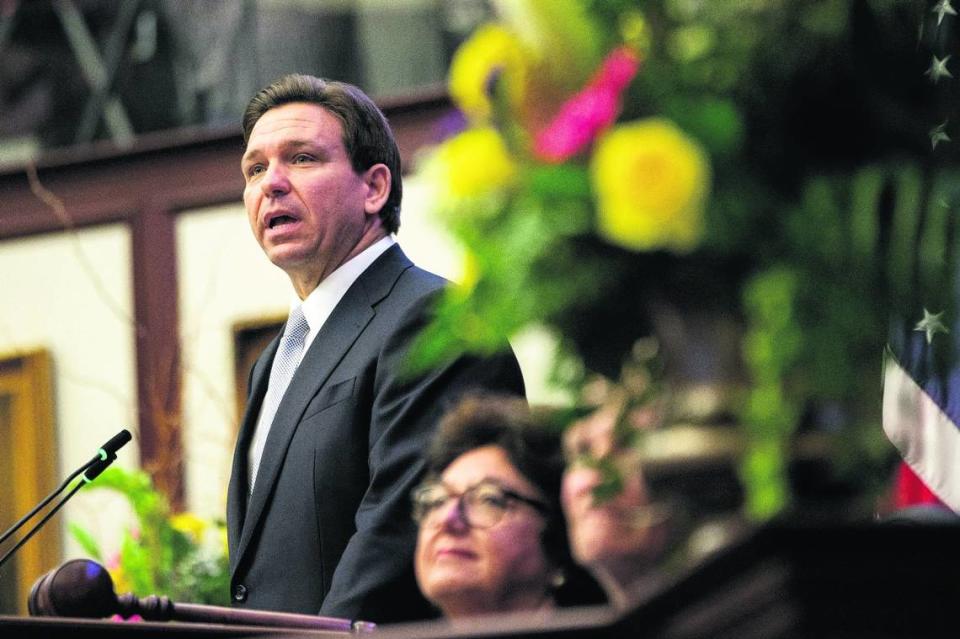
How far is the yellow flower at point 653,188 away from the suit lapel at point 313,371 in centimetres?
202

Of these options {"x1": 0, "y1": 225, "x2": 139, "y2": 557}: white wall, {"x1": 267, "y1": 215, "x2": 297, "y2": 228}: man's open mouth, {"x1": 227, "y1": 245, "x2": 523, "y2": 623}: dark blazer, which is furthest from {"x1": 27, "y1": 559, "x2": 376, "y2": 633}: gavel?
{"x1": 0, "y1": 225, "x2": 139, "y2": 557}: white wall

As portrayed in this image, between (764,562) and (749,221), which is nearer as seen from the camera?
(764,562)

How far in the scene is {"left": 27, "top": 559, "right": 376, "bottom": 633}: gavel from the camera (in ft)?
9.41

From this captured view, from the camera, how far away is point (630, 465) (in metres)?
1.84

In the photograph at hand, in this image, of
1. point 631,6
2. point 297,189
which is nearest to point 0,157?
point 297,189

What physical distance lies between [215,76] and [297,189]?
15.6 ft

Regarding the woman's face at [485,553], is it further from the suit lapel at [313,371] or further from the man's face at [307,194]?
the man's face at [307,194]

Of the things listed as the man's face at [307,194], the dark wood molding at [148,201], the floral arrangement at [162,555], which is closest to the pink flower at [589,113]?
the man's face at [307,194]

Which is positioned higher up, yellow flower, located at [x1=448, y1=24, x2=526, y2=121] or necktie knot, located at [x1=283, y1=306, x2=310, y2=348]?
yellow flower, located at [x1=448, y1=24, x2=526, y2=121]

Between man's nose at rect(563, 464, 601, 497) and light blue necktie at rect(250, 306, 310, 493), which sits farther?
light blue necktie at rect(250, 306, 310, 493)

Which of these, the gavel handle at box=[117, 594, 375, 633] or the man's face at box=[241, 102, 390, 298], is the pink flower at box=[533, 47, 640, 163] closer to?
the gavel handle at box=[117, 594, 375, 633]

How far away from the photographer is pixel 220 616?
282 centimetres

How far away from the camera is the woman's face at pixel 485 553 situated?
2.72 metres

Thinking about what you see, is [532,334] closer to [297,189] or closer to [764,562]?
[764,562]
